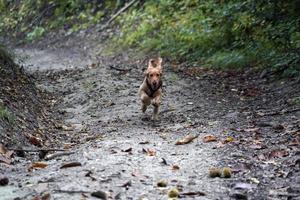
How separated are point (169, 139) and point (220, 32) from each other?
9231 mm

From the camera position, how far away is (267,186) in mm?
5742

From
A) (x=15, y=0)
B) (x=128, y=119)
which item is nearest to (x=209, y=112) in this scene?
(x=128, y=119)

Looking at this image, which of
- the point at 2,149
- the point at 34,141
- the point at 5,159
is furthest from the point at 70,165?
the point at 34,141

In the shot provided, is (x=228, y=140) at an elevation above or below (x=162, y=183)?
above

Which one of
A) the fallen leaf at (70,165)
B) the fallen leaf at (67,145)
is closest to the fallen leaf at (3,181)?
the fallen leaf at (70,165)

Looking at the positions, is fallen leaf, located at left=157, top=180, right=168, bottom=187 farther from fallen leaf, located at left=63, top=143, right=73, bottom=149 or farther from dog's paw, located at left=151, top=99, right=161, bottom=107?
dog's paw, located at left=151, top=99, right=161, bottom=107

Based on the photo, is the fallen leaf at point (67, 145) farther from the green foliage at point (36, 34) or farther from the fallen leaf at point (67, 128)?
the green foliage at point (36, 34)

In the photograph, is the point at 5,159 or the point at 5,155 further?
the point at 5,155

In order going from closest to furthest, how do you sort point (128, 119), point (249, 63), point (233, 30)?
point (128, 119), point (249, 63), point (233, 30)

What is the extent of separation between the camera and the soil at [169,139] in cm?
555

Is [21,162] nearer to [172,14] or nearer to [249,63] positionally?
[249,63]

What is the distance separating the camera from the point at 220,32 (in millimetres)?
16969

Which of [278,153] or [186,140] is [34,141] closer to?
[186,140]

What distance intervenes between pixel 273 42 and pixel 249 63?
1.37m
